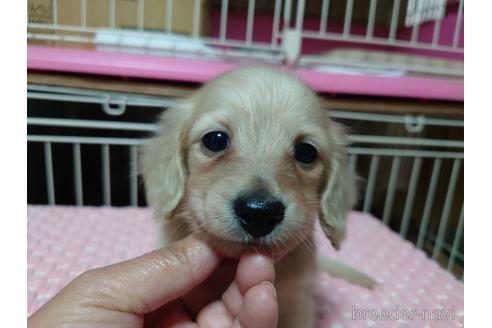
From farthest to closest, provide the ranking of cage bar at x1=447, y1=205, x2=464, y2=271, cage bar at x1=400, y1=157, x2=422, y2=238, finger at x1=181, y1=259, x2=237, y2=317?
1. cage bar at x1=400, y1=157, x2=422, y2=238
2. cage bar at x1=447, y1=205, x2=464, y2=271
3. finger at x1=181, y1=259, x2=237, y2=317

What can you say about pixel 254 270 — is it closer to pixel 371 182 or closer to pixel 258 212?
pixel 258 212

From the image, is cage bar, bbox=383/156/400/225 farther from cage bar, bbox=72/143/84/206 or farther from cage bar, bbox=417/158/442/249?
cage bar, bbox=72/143/84/206

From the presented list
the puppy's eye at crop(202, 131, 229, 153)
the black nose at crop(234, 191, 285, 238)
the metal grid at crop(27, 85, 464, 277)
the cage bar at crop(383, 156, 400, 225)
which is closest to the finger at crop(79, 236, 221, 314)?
the black nose at crop(234, 191, 285, 238)

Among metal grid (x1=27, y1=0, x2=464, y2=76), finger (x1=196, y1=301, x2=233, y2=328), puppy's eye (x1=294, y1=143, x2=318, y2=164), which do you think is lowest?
finger (x1=196, y1=301, x2=233, y2=328)

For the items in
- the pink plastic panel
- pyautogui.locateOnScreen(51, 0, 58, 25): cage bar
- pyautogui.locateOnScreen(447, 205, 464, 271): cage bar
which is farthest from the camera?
pyautogui.locateOnScreen(447, 205, 464, 271): cage bar

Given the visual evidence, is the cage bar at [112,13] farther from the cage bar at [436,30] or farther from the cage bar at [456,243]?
the cage bar at [456,243]

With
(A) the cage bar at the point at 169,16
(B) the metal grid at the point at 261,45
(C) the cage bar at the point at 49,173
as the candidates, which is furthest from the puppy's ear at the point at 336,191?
(C) the cage bar at the point at 49,173

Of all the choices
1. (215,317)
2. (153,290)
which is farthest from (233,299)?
(153,290)
